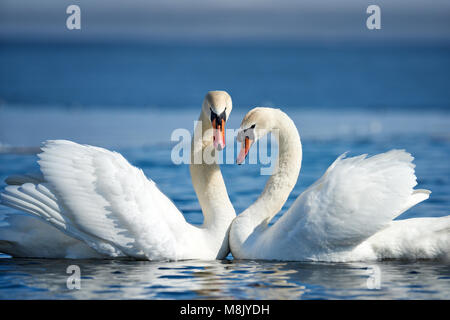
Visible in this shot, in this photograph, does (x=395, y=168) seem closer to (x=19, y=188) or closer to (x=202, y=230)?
(x=202, y=230)

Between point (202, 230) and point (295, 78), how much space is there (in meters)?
Result: 23.1

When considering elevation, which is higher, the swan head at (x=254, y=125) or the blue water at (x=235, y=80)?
the blue water at (x=235, y=80)

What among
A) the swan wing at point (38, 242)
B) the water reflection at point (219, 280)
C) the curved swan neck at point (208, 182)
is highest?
the curved swan neck at point (208, 182)

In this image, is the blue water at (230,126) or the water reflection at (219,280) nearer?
the water reflection at (219,280)

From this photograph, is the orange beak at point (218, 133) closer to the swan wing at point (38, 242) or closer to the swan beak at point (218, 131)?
the swan beak at point (218, 131)

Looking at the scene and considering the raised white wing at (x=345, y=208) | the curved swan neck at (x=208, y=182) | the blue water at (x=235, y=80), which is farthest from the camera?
the blue water at (x=235, y=80)

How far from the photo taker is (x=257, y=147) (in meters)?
15.1

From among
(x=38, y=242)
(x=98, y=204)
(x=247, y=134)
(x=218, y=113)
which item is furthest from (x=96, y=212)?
(x=247, y=134)

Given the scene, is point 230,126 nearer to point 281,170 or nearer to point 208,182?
point 208,182

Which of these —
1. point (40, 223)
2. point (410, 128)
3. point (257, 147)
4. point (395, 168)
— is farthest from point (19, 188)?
point (410, 128)

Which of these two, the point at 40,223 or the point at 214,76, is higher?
the point at 214,76

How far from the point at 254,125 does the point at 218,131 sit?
43 centimetres

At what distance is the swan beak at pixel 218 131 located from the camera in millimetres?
7148

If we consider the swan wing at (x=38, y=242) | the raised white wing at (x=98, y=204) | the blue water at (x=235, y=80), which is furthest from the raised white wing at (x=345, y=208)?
the blue water at (x=235, y=80)
